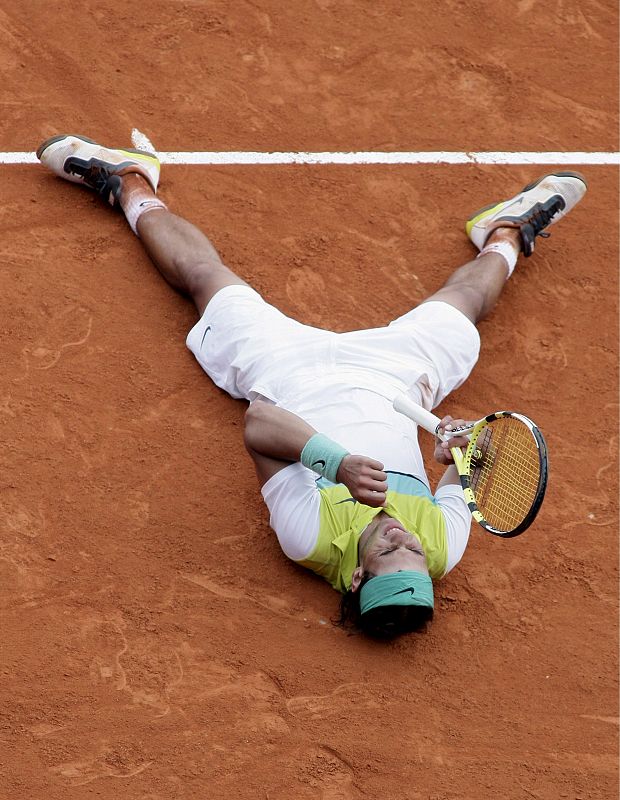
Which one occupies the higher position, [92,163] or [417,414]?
[92,163]

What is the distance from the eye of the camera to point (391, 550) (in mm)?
5922

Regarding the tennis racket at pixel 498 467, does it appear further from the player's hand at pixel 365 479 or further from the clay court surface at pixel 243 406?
the clay court surface at pixel 243 406

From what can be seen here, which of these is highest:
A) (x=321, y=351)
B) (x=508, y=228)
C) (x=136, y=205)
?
(x=136, y=205)

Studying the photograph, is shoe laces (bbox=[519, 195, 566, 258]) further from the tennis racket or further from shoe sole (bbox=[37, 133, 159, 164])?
shoe sole (bbox=[37, 133, 159, 164])

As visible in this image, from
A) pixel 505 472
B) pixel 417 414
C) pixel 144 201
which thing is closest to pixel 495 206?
pixel 144 201

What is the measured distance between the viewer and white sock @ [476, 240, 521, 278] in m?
7.56

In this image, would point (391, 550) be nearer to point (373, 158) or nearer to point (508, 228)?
point (508, 228)

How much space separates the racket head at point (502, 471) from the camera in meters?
5.48

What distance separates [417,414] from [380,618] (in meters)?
0.98

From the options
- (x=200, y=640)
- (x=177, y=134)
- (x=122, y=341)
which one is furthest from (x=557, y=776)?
(x=177, y=134)


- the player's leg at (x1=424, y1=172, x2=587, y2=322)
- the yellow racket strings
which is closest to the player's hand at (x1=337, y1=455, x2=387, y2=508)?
the yellow racket strings

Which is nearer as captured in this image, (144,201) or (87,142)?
(144,201)

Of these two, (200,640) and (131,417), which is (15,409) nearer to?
(131,417)

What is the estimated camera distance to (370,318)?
7395 mm
